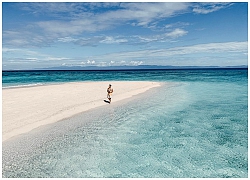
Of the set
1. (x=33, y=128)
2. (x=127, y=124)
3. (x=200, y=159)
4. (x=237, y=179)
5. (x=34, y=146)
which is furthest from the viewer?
(x=127, y=124)

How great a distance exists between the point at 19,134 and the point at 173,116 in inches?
405

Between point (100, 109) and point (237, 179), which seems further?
point (100, 109)

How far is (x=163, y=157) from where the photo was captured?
9.59m

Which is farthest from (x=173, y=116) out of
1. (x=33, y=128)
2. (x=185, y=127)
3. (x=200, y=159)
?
(x=33, y=128)

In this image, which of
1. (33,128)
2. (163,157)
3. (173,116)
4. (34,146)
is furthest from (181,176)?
(33,128)

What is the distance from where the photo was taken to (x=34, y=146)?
10.8 meters

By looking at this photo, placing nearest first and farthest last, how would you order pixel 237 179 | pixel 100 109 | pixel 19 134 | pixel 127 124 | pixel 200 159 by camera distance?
pixel 237 179 → pixel 200 159 → pixel 19 134 → pixel 127 124 → pixel 100 109

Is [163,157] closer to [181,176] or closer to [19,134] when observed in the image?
[181,176]

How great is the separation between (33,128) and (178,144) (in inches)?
339

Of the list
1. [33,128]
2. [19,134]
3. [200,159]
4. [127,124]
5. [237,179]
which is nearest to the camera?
[237,179]

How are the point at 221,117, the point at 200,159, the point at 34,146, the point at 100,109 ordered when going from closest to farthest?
the point at 200,159 < the point at 34,146 < the point at 221,117 < the point at 100,109

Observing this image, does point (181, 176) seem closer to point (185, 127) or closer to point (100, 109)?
point (185, 127)

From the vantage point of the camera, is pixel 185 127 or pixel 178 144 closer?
pixel 178 144

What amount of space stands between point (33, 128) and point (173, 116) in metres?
9.60
